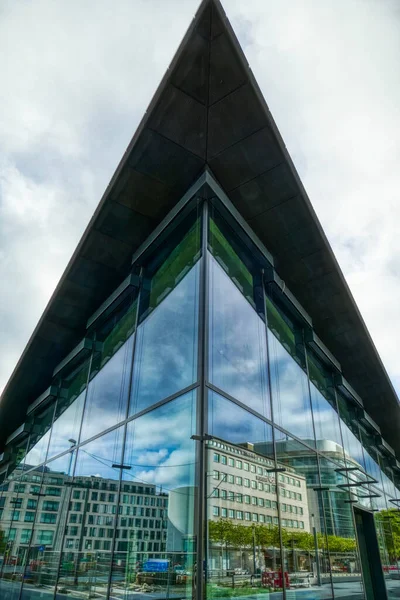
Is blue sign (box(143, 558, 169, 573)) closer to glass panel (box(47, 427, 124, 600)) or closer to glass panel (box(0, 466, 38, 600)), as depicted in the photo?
glass panel (box(47, 427, 124, 600))

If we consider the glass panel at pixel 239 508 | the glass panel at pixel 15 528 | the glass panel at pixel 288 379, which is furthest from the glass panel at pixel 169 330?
the glass panel at pixel 15 528

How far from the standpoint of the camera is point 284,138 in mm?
7004

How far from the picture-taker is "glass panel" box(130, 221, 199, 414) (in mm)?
6062

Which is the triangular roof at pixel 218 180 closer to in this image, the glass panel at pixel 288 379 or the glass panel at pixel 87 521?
the glass panel at pixel 288 379

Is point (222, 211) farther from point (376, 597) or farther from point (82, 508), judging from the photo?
point (376, 597)

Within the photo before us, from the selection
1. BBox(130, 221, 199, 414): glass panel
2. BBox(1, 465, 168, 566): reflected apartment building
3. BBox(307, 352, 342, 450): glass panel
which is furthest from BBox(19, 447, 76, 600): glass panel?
BBox(307, 352, 342, 450): glass panel

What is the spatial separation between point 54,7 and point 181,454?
7.91 metres

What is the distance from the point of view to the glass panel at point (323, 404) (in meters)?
10.1

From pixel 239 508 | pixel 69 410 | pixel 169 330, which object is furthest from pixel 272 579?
pixel 69 410

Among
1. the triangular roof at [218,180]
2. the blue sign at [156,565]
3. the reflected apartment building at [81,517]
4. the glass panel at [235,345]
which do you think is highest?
the triangular roof at [218,180]

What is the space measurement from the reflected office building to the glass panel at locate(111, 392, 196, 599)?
0.10 ft

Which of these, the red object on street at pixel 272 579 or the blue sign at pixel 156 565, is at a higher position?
the blue sign at pixel 156 565

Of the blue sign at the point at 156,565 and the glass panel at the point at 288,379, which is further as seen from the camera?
the glass panel at the point at 288,379

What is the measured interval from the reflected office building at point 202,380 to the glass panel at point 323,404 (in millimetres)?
77
